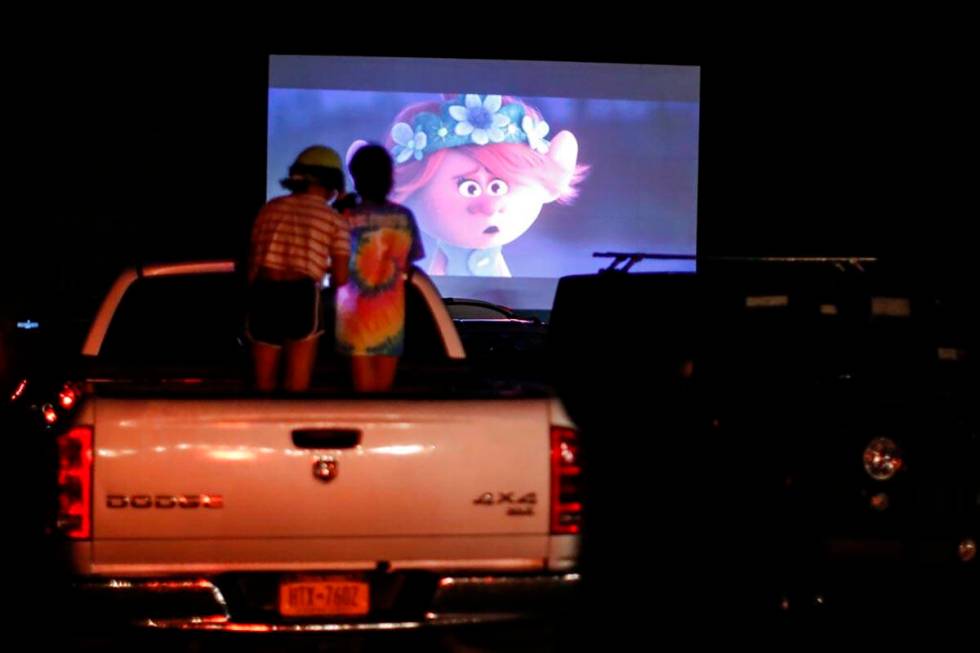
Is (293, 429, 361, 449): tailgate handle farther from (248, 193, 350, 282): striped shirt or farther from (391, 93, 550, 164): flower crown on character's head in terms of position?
(391, 93, 550, 164): flower crown on character's head

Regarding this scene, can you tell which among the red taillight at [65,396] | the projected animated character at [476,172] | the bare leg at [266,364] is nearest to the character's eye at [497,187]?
the projected animated character at [476,172]

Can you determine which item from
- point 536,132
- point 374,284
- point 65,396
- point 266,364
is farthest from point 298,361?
Answer: point 536,132

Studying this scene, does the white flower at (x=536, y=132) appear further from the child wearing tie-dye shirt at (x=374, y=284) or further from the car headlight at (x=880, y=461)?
the car headlight at (x=880, y=461)

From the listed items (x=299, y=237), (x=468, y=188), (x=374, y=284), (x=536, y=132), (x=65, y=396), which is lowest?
(x=65, y=396)

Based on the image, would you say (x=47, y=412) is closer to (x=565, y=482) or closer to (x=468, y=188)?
(x=565, y=482)

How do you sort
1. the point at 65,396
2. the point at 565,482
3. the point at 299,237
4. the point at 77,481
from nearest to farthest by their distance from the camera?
the point at 77,481
the point at 565,482
the point at 299,237
the point at 65,396

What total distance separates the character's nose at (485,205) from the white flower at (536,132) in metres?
0.77

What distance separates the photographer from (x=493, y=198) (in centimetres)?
1627

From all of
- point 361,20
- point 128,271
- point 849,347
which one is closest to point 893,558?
point 849,347

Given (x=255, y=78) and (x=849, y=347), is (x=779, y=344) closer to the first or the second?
(x=849, y=347)

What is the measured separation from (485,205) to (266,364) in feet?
34.4

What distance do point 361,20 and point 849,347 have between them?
39.5 ft

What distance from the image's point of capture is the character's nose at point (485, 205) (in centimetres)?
1623

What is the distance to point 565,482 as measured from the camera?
4.79 metres
